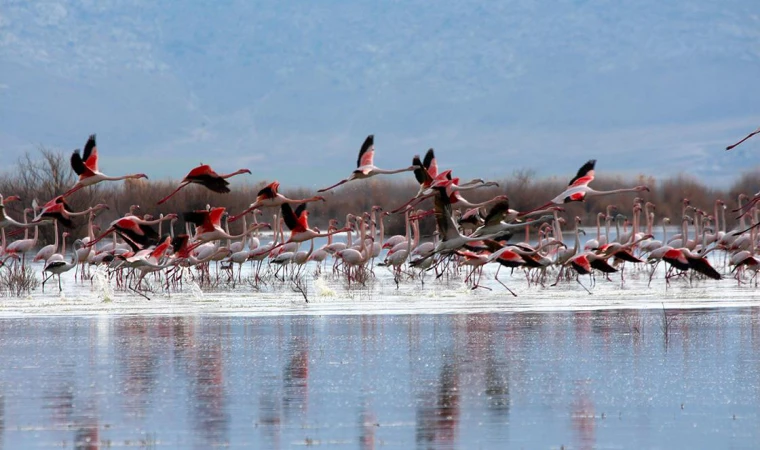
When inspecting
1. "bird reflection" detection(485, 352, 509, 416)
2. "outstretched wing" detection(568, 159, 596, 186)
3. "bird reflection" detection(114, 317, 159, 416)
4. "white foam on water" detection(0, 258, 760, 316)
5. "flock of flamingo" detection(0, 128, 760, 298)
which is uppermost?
"outstretched wing" detection(568, 159, 596, 186)

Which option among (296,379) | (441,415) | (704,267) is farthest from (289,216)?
(441,415)

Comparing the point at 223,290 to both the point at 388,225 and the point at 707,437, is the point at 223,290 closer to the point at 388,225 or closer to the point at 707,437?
the point at 707,437

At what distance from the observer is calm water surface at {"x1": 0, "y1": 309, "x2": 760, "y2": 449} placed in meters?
→ 6.32

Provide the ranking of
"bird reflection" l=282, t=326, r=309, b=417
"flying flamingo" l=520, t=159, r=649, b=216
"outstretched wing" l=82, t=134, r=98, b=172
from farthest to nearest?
"outstretched wing" l=82, t=134, r=98, b=172
"flying flamingo" l=520, t=159, r=649, b=216
"bird reflection" l=282, t=326, r=309, b=417

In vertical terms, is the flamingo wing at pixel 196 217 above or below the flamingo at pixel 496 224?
above

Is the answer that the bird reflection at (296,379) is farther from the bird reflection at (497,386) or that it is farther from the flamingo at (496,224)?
the flamingo at (496,224)

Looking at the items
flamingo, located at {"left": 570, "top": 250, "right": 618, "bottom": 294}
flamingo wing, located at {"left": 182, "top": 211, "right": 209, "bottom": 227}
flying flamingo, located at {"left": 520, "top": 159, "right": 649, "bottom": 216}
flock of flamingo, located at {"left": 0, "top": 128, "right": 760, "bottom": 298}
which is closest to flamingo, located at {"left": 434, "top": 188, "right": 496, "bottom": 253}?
flock of flamingo, located at {"left": 0, "top": 128, "right": 760, "bottom": 298}

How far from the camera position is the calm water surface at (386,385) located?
632cm

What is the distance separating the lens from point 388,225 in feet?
113

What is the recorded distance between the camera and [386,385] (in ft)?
26.0

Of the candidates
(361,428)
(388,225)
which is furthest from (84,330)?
(388,225)

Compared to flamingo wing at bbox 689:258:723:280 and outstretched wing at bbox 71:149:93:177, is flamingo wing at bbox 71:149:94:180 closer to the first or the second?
outstretched wing at bbox 71:149:93:177

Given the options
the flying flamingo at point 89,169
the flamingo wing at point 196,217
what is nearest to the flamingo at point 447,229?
the flamingo wing at point 196,217

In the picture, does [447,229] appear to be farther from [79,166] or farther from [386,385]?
[386,385]
